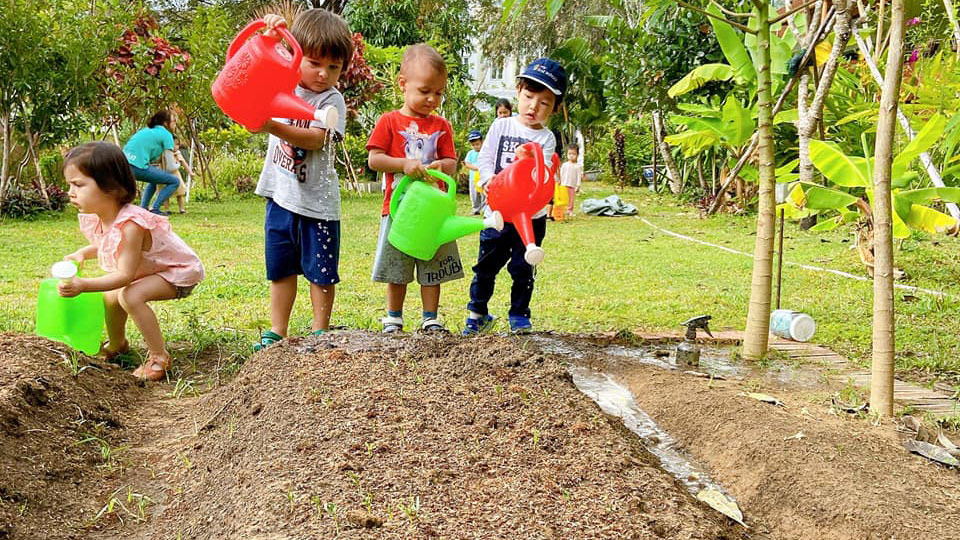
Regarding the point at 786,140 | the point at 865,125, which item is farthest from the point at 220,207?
the point at 865,125

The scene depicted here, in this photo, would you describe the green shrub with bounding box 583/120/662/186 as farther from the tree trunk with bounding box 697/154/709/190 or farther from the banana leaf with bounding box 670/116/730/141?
the banana leaf with bounding box 670/116/730/141

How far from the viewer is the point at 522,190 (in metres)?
2.99

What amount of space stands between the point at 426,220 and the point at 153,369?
4.04 feet

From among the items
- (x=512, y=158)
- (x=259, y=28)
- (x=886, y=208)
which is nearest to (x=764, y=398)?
(x=886, y=208)

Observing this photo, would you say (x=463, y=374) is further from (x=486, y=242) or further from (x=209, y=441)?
(x=486, y=242)

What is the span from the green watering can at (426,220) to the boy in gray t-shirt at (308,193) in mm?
302

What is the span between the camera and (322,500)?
1619mm

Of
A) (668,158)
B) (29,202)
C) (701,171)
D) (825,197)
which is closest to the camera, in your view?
(825,197)

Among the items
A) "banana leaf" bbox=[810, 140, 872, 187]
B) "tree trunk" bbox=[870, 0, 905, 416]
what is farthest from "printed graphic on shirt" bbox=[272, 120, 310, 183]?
"banana leaf" bbox=[810, 140, 872, 187]

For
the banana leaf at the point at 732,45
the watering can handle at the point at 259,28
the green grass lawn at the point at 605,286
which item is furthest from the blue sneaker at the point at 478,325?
the banana leaf at the point at 732,45

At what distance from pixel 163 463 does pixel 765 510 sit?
5.58 feet

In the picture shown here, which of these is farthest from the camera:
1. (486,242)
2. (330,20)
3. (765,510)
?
(486,242)

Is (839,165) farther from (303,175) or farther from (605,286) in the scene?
(303,175)

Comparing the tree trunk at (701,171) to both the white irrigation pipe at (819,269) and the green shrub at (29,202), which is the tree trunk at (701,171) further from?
the green shrub at (29,202)
